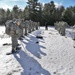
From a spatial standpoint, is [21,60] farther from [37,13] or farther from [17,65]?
[37,13]

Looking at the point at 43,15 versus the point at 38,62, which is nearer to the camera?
the point at 38,62

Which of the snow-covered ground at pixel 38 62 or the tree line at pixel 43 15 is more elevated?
the tree line at pixel 43 15

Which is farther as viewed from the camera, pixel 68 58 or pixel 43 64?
pixel 68 58

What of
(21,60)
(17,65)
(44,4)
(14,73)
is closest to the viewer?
(14,73)

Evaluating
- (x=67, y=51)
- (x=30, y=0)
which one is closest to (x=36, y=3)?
(x=30, y=0)

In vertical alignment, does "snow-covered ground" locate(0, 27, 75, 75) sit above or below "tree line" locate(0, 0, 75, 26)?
below

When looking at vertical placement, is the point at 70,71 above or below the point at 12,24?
below

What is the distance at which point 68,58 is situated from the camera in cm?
1060

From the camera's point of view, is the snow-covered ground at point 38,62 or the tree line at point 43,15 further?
the tree line at point 43,15

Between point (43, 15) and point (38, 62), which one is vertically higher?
point (43, 15)

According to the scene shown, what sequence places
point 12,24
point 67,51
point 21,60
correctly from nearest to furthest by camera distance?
point 21,60 < point 12,24 < point 67,51

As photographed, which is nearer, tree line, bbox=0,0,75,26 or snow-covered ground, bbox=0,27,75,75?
snow-covered ground, bbox=0,27,75,75

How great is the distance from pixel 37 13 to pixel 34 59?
58.5 m

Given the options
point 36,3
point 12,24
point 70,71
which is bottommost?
point 70,71
